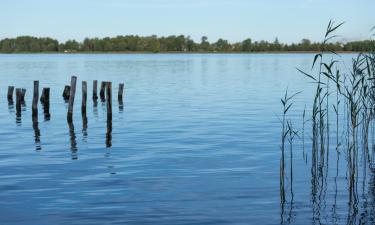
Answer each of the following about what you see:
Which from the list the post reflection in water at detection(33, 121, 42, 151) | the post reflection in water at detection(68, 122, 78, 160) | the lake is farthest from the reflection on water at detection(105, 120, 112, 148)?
the post reflection in water at detection(33, 121, 42, 151)

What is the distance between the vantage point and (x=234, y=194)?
1402cm

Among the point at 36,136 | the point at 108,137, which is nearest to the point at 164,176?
the point at 108,137

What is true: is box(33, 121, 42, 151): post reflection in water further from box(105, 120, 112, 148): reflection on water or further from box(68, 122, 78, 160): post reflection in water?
box(105, 120, 112, 148): reflection on water

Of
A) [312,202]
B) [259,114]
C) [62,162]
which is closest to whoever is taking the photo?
[312,202]

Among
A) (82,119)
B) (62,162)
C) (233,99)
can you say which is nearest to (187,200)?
(62,162)

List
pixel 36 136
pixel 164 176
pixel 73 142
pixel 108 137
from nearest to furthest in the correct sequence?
pixel 164 176, pixel 73 142, pixel 108 137, pixel 36 136

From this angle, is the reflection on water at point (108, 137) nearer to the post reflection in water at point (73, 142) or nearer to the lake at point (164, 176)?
the lake at point (164, 176)

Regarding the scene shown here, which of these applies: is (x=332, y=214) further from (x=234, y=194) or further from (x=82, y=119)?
(x=82, y=119)

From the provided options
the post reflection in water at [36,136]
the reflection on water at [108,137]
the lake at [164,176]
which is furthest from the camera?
the reflection on water at [108,137]

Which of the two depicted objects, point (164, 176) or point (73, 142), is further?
point (73, 142)

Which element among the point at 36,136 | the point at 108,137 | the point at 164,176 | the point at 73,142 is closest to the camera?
the point at 164,176

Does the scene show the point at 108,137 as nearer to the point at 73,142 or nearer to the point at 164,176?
the point at 73,142

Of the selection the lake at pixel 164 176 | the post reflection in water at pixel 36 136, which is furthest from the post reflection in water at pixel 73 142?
the post reflection in water at pixel 36 136

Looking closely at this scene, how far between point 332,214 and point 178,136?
525 inches
